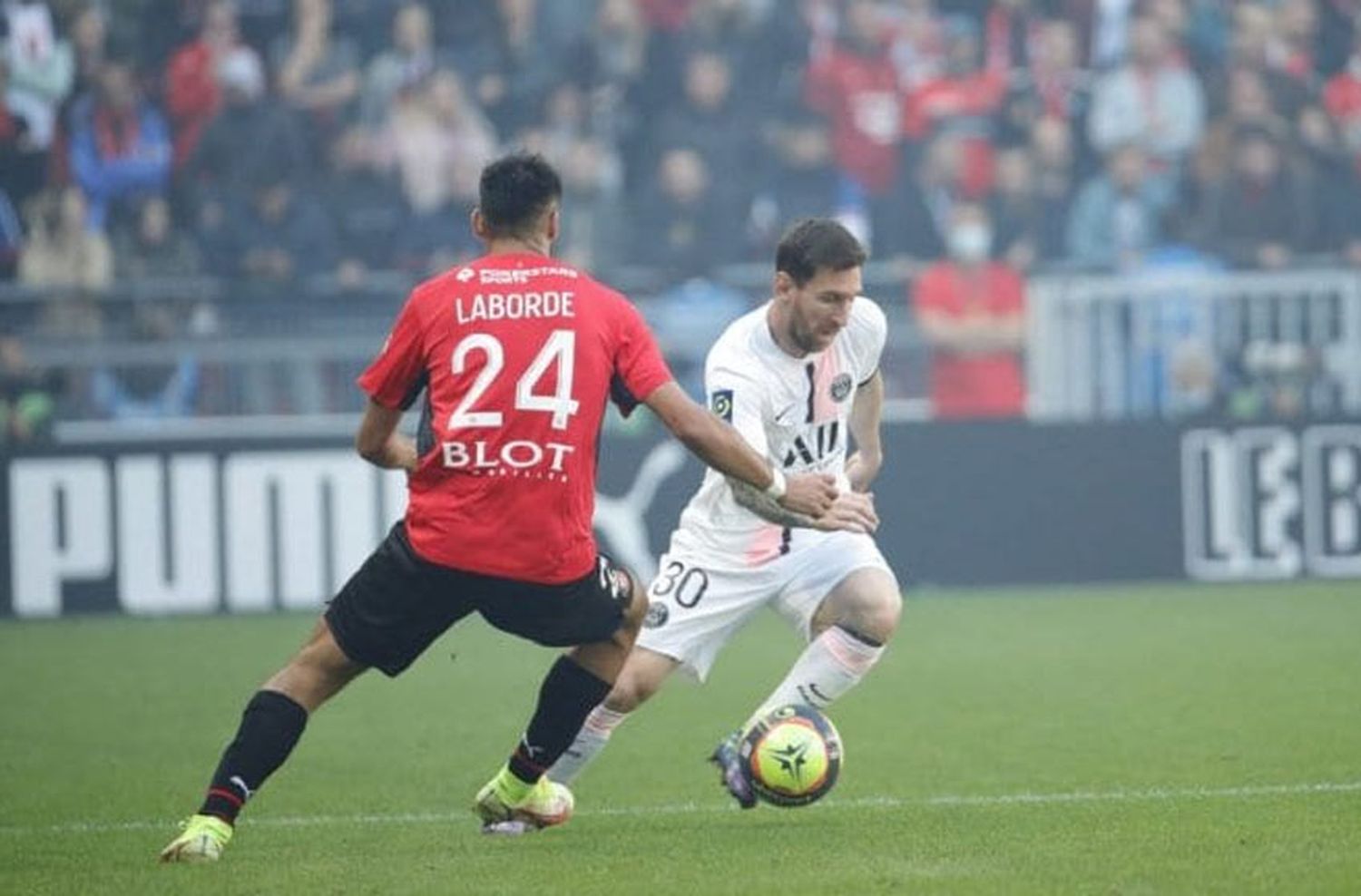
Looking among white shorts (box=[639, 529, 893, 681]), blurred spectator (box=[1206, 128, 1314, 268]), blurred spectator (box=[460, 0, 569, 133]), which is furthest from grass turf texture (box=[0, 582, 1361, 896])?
blurred spectator (box=[460, 0, 569, 133])

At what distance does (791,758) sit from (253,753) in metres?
1.72

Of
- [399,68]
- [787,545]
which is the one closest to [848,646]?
[787,545]

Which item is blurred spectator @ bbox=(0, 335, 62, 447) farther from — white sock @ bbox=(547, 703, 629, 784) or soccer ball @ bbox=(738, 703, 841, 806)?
soccer ball @ bbox=(738, 703, 841, 806)

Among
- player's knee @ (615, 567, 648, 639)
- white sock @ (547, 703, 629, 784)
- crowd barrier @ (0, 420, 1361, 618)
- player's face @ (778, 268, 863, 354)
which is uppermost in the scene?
player's face @ (778, 268, 863, 354)

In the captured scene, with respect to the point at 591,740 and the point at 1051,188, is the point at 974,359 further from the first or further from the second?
the point at 591,740

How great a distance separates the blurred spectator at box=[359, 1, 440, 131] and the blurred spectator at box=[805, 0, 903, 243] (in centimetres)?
298

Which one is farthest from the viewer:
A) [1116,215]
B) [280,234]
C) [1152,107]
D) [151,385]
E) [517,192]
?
[1152,107]

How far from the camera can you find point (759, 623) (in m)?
18.0

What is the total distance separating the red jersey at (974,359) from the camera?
62.7ft

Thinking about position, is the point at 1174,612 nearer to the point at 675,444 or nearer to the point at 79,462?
the point at 675,444

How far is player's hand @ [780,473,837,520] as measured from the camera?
807 cm

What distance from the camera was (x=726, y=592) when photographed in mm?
9500

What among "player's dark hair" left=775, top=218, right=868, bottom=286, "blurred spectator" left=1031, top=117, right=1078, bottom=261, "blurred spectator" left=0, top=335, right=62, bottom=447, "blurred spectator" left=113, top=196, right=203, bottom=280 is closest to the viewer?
"player's dark hair" left=775, top=218, right=868, bottom=286

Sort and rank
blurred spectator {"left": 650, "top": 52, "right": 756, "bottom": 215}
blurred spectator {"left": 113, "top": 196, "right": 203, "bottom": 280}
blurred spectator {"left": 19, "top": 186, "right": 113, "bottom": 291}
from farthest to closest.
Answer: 1. blurred spectator {"left": 650, "top": 52, "right": 756, "bottom": 215}
2. blurred spectator {"left": 113, "top": 196, "right": 203, "bottom": 280}
3. blurred spectator {"left": 19, "top": 186, "right": 113, "bottom": 291}
